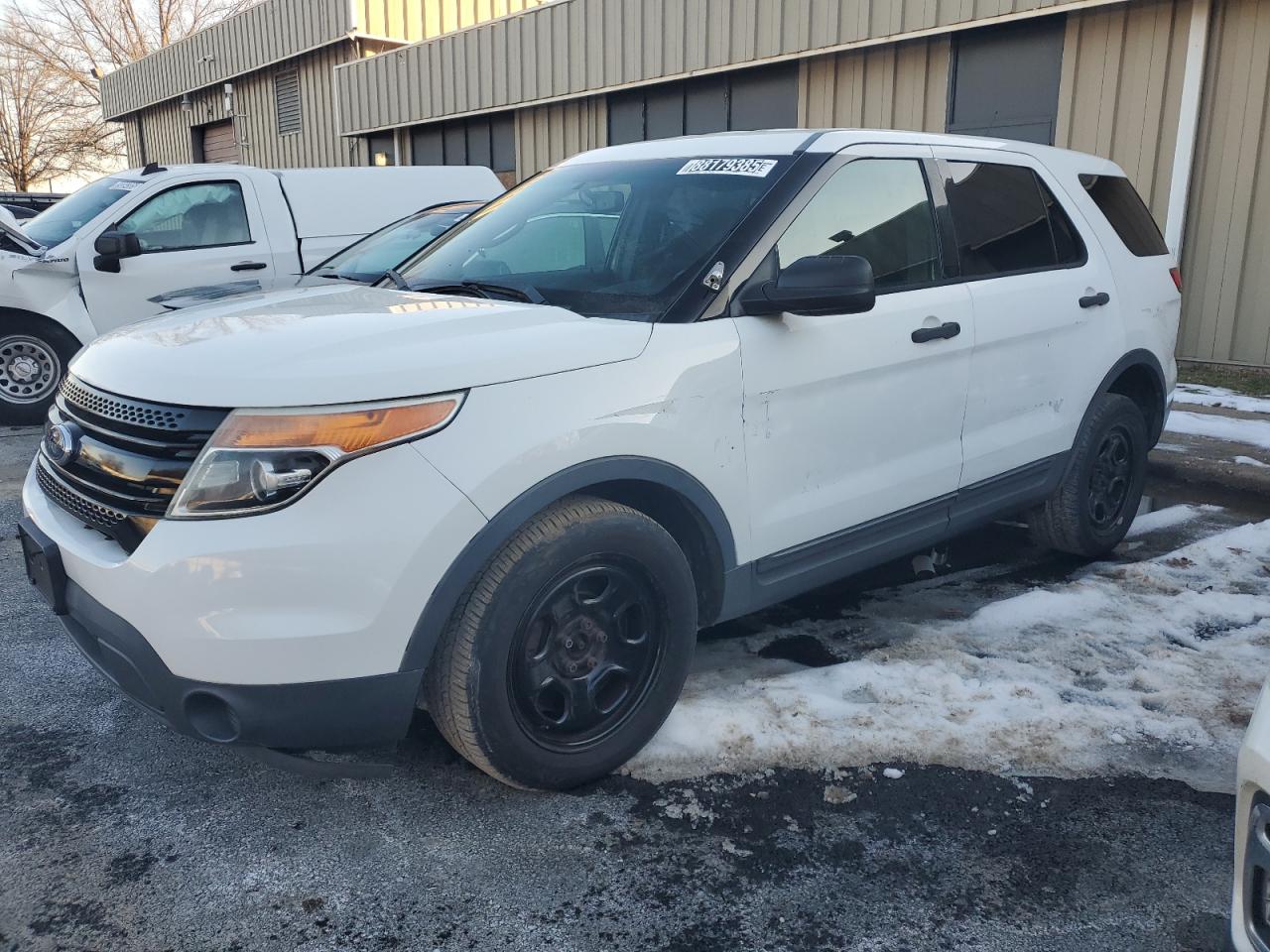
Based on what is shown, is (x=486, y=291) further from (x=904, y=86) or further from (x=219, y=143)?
(x=219, y=143)

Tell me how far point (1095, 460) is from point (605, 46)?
10.5m

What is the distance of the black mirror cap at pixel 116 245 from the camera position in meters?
7.48

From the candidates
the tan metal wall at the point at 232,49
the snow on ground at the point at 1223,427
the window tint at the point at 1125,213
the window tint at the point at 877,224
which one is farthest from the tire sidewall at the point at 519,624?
the tan metal wall at the point at 232,49

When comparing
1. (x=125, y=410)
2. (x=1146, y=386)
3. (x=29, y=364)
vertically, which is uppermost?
(x=125, y=410)

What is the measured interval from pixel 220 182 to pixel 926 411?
6654 millimetres

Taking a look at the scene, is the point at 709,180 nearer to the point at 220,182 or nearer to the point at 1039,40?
the point at 220,182

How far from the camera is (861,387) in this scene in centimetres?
327

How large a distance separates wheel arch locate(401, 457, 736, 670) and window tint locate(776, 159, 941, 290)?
32.0 inches

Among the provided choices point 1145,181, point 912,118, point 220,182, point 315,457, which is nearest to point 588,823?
point 315,457

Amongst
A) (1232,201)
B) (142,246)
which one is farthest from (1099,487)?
(142,246)

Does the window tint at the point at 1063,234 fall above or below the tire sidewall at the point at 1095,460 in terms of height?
above

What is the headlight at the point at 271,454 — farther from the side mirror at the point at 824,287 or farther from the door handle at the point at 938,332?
the door handle at the point at 938,332

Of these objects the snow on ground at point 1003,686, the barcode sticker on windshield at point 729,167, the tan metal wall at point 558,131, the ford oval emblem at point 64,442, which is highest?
the tan metal wall at point 558,131

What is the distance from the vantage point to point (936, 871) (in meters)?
2.48
